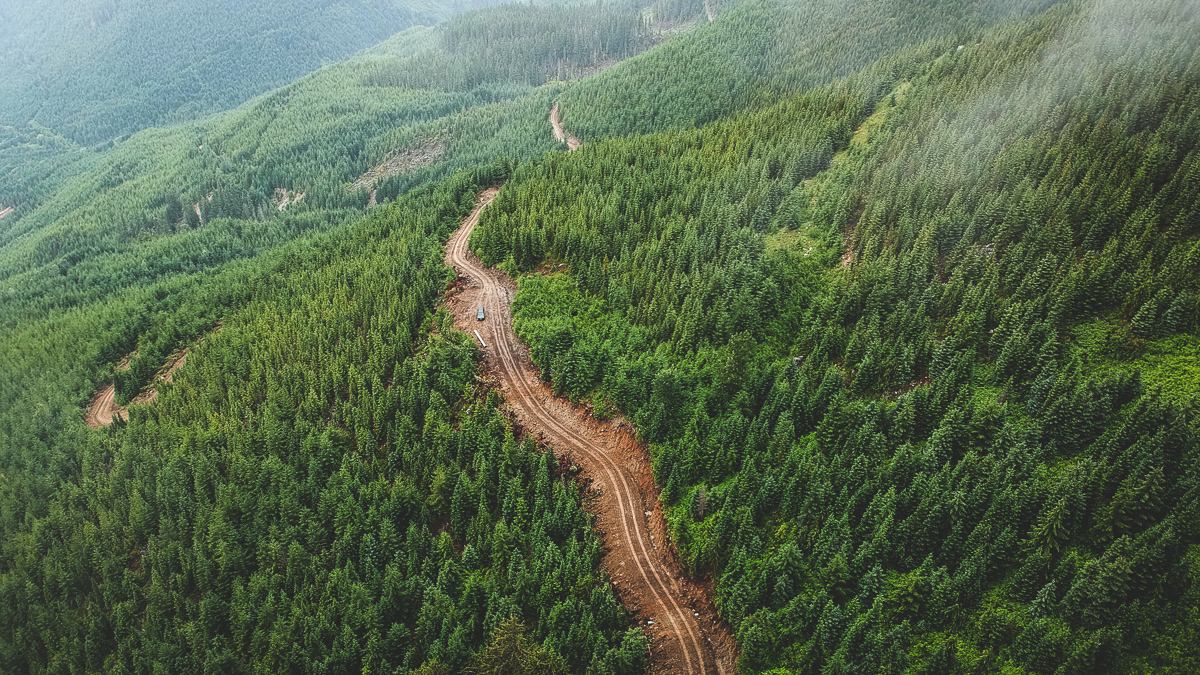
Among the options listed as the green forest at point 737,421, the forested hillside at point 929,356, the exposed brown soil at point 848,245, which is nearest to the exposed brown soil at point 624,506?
the green forest at point 737,421

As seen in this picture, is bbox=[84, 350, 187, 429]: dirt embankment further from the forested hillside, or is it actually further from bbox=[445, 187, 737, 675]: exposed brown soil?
the forested hillside

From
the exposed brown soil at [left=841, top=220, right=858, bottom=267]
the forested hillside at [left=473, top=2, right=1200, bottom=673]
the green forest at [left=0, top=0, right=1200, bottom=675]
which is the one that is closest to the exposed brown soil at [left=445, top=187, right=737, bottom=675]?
the green forest at [left=0, top=0, right=1200, bottom=675]

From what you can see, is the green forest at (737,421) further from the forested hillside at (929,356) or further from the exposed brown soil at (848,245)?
the exposed brown soil at (848,245)

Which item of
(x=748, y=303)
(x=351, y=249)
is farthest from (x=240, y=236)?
(x=748, y=303)

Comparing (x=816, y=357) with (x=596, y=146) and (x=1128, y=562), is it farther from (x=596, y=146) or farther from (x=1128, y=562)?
(x=596, y=146)

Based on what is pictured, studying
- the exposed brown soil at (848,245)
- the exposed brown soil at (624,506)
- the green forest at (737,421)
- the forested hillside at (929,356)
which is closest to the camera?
the forested hillside at (929,356)

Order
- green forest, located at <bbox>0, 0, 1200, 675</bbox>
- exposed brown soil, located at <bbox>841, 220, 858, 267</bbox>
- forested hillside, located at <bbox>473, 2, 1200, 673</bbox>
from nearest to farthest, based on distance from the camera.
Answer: forested hillside, located at <bbox>473, 2, 1200, 673</bbox> < green forest, located at <bbox>0, 0, 1200, 675</bbox> < exposed brown soil, located at <bbox>841, 220, 858, 267</bbox>

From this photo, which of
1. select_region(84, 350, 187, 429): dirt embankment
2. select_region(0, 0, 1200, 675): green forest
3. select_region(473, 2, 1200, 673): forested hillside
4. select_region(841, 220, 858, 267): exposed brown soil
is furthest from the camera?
select_region(84, 350, 187, 429): dirt embankment
